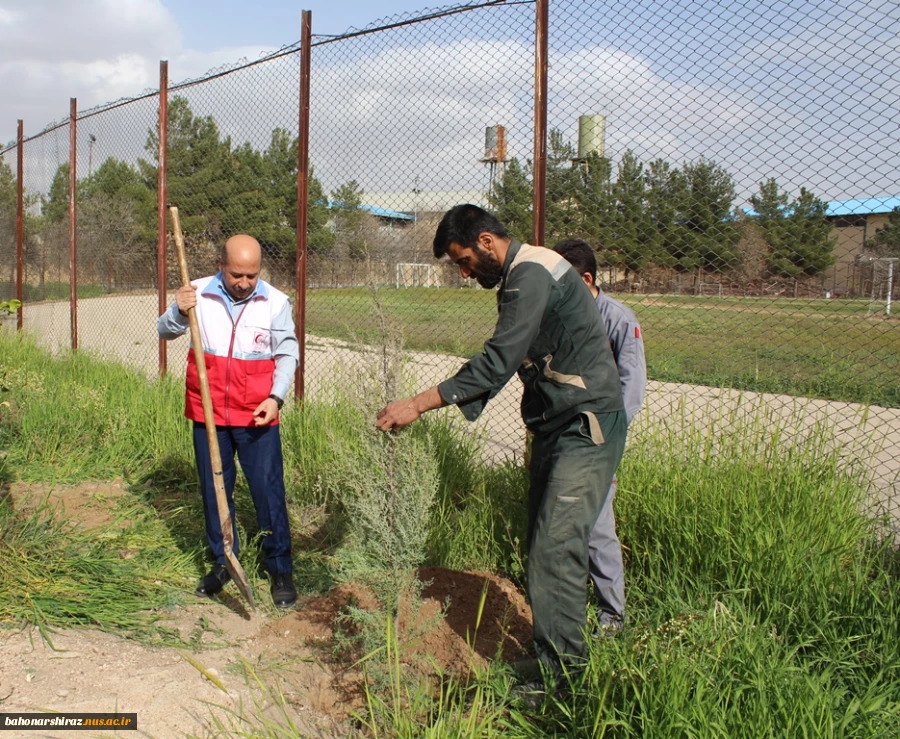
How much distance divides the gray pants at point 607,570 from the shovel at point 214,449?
5.48ft

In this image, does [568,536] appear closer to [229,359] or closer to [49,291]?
[229,359]

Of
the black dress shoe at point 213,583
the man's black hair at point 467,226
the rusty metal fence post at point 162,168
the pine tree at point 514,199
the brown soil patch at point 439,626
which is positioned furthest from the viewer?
the rusty metal fence post at point 162,168

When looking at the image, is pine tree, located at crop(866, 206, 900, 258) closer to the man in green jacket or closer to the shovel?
the man in green jacket

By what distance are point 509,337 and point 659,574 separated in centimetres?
149

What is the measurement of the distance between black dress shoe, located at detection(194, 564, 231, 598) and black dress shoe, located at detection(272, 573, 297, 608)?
303 millimetres

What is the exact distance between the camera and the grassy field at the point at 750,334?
405 centimetres

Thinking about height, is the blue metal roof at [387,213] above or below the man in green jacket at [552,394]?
above

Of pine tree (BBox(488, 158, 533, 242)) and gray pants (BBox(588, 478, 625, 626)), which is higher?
pine tree (BBox(488, 158, 533, 242))

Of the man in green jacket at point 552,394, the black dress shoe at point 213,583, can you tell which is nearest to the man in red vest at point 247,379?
the black dress shoe at point 213,583

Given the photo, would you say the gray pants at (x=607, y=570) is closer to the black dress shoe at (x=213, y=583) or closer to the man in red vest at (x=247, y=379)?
the man in red vest at (x=247, y=379)

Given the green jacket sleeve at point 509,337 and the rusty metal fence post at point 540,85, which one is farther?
the rusty metal fence post at point 540,85

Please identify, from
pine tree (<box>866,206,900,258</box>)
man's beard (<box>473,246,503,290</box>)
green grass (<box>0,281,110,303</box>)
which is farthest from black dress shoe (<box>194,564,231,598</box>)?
green grass (<box>0,281,110,303</box>)

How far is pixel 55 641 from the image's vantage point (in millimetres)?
3408

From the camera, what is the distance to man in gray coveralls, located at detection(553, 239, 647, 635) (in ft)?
11.0
